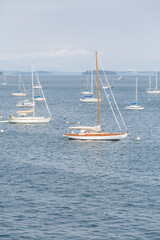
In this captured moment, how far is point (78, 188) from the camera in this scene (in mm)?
51219

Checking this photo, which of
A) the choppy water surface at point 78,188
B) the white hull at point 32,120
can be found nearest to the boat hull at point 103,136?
the choppy water surface at point 78,188

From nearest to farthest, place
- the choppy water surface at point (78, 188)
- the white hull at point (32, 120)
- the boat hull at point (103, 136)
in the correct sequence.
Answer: the choppy water surface at point (78, 188) → the boat hull at point (103, 136) → the white hull at point (32, 120)

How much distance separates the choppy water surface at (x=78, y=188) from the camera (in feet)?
131

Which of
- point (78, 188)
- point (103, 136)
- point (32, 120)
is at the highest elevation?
point (32, 120)

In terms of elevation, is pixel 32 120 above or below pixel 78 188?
above

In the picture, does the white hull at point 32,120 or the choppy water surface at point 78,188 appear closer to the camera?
the choppy water surface at point 78,188

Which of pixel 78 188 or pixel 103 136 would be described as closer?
pixel 78 188

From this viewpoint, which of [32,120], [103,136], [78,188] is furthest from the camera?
[32,120]

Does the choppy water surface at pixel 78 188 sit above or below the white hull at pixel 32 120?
below

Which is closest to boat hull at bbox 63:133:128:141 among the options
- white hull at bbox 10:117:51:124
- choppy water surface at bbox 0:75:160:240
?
choppy water surface at bbox 0:75:160:240

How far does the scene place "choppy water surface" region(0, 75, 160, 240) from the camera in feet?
131

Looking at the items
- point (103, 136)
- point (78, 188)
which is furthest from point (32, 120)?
point (78, 188)

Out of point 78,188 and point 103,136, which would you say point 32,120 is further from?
point 78,188

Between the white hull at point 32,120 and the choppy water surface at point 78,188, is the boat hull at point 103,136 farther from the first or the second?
the white hull at point 32,120
